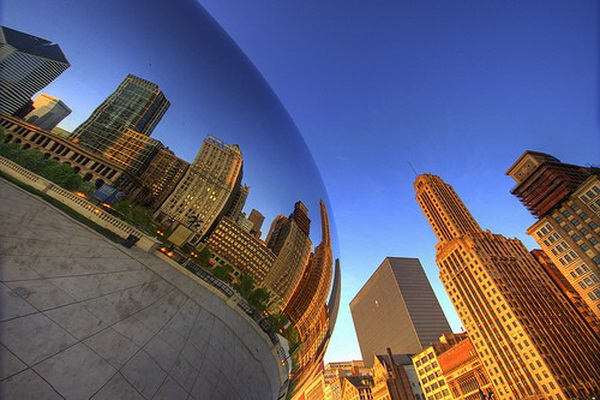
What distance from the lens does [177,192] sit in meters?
2.00

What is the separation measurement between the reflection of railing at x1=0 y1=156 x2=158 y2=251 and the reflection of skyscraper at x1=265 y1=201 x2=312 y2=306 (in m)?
1.07

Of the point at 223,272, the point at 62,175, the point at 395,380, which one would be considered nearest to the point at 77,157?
the point at 62,175

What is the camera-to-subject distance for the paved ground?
3.09ft

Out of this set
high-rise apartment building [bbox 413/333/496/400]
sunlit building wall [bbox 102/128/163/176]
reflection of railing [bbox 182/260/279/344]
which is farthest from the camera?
high-rise apartment building [bbox 413/333/496/400]

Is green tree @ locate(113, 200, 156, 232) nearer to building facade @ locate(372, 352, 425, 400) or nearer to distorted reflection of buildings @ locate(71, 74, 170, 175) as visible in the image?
distorted reflection of buildings @ locate(71, 74, 170, 175)

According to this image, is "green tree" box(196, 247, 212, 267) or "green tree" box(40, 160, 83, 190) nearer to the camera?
"green tree" box(40, 160, 83, 190)

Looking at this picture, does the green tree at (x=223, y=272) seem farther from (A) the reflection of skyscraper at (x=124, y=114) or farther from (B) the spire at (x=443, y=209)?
(B) the spire at (x=443, y=209)

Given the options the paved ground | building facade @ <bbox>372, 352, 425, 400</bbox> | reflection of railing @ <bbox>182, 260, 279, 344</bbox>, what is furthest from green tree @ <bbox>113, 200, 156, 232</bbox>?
building facade @ <bbox>372, 352, 425, 400</bbox>

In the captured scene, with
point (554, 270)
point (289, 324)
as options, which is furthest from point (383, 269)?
point (289, 324)

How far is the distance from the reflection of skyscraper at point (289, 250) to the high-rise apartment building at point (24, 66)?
1.75 m

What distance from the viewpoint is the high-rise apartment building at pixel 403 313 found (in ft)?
524

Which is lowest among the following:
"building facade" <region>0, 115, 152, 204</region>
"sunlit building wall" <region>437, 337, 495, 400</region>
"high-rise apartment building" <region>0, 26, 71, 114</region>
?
"building facade" <region>0, 115, 152, 204</region>

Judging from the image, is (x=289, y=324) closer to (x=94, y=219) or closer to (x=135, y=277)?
(x=135, y=277)

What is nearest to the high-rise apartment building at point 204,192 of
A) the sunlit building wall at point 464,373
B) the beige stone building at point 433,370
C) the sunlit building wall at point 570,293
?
the sunlit building wall at point 464,373
